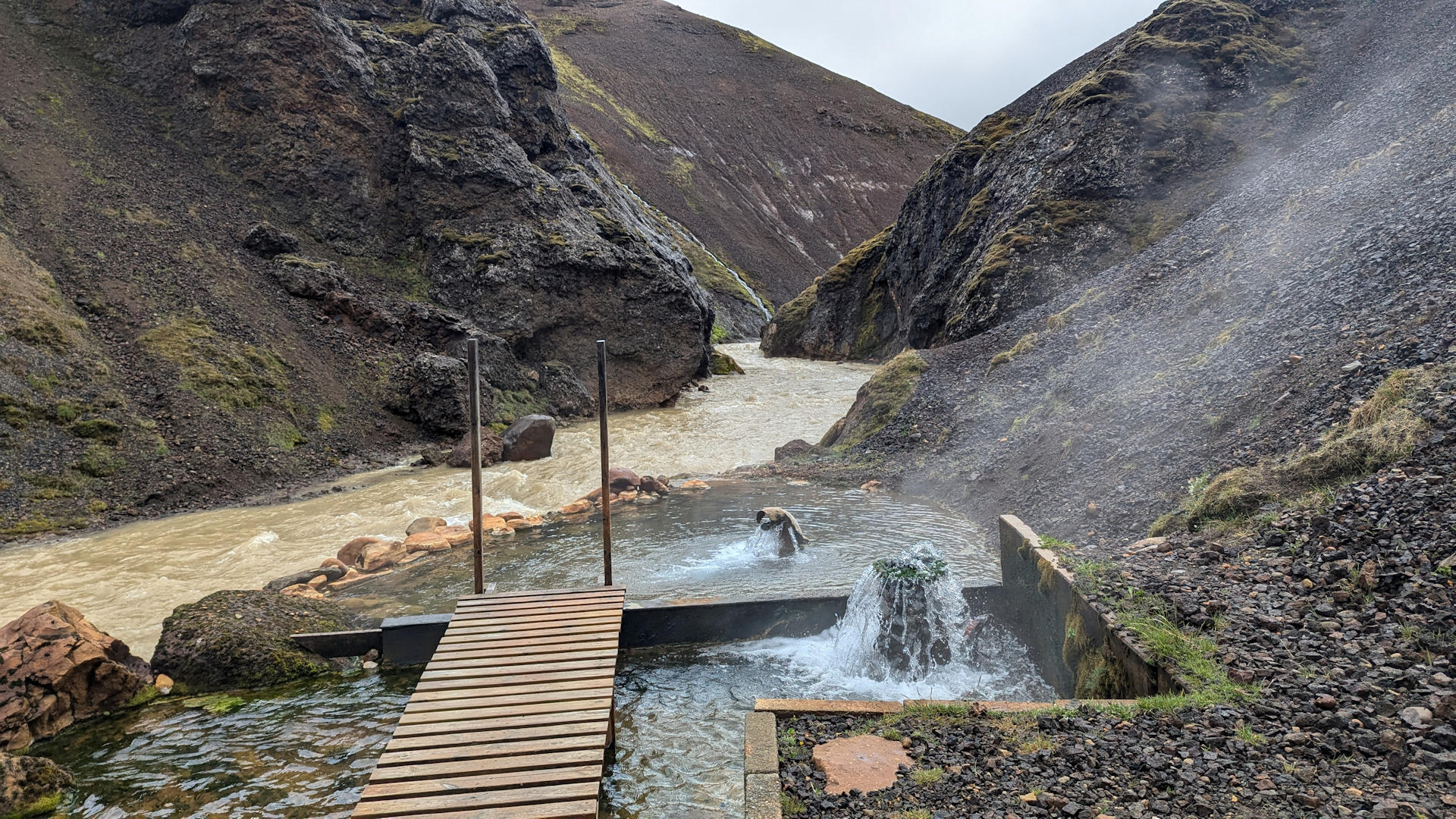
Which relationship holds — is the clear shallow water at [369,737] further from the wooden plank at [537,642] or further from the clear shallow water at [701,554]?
the clear shallow water at [701,554]

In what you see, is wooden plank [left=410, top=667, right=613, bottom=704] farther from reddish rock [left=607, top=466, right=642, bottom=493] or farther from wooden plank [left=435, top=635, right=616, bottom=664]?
reddish rock [left=607, top=466, right=642, bottom=493]

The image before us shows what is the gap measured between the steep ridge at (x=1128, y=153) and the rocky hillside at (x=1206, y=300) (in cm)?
9

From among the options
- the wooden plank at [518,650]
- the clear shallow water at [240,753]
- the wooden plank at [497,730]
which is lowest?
the clear shallow water at [240,753]

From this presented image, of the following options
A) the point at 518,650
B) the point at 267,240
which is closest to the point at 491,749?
the point at 518,650

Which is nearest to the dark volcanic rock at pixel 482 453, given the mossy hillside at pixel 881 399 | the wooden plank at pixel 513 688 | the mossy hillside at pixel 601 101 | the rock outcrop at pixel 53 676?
the mossy hillside at pixel 881 399

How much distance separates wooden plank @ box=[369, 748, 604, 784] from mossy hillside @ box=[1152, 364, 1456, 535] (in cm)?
614

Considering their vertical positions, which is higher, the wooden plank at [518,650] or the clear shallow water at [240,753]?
the wooden plank at [518,650]

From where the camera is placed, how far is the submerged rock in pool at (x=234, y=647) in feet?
24.0

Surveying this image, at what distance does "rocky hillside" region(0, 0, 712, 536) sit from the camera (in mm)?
15102

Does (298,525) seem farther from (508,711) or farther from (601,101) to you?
(601,101)

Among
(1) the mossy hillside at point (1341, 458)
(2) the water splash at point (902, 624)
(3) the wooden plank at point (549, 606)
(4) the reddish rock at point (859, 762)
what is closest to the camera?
(4) the reddish rock at point (859, 762)

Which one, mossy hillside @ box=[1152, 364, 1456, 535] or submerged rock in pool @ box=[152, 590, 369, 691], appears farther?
submerged rock in pool @ box=[152, 590, 369, 691]

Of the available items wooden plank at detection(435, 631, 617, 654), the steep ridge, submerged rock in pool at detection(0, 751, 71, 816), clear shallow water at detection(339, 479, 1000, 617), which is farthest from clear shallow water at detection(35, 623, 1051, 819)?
the steep ridge

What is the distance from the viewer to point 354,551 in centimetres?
1128
